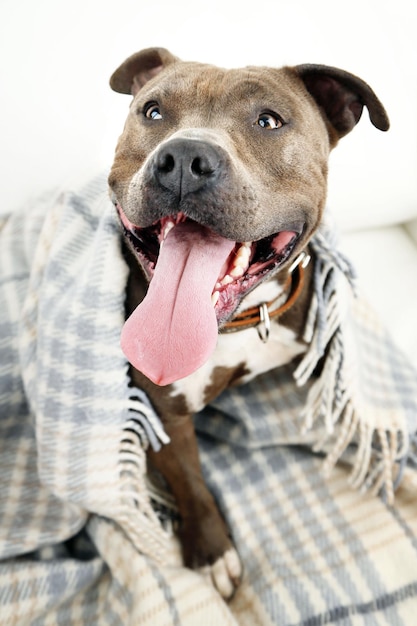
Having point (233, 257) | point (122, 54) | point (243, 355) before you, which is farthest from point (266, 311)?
point (122, 54)

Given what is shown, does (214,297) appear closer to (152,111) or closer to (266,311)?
(266,311)

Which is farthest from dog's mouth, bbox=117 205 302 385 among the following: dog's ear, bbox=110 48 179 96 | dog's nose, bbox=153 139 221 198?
dog's ear, bbox=110 48 179 96

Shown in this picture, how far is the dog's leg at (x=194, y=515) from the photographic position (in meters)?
1.52

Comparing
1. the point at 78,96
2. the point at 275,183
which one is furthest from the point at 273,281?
the point at 78,96

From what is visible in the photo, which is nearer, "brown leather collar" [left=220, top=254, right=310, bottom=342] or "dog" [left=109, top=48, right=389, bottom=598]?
"dog" [left=109, top=48, right=389, bottom=598]

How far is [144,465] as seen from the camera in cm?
153

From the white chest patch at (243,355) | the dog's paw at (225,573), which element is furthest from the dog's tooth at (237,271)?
the dog's paw at (225,573)

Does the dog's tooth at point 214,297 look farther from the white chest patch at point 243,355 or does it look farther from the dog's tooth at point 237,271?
the white chest patch at point 243,355

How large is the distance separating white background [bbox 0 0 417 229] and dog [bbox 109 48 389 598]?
269 millimetres

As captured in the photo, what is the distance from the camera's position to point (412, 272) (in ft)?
6.97

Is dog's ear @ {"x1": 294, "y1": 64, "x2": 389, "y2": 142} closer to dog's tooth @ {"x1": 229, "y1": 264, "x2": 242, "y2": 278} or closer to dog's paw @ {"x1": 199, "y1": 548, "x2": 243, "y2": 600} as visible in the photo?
dog's tooth @ {"x1": 229, "y1": 264, "x2": 242, "y2": 278}

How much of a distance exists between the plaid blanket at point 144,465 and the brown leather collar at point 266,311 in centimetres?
7

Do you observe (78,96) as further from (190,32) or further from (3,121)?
(190,32)

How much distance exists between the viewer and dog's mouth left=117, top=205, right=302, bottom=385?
110 centimetres
